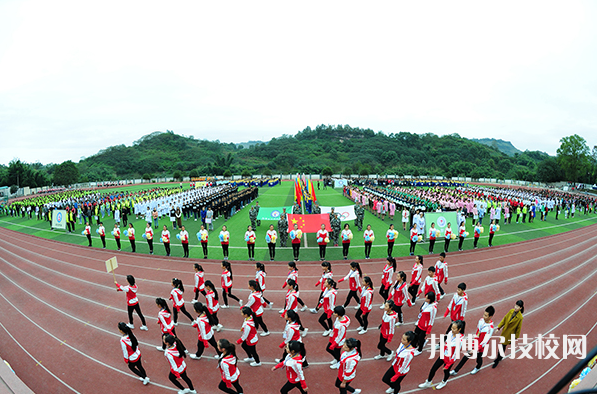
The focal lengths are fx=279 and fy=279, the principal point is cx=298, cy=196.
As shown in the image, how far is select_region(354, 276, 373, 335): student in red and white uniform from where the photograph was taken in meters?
6.72

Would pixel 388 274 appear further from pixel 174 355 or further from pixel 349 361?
pixel 174 355

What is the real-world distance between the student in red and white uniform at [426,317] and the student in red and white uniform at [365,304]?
1.16 m

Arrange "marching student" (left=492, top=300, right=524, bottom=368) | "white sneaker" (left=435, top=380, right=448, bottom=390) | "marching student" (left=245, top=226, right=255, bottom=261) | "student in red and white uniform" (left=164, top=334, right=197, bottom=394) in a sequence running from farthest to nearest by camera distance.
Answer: "marching student" (left=245, top=226, right=255, bottom=261) < "marching student" (left=492, top=300, right=524, bottom=368) < "white sneaker" (left=435, top=380, right=448, bottom=390) < "student in red and white uniform" (left=164, top=334, right=197, bottom=394)

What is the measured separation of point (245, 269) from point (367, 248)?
18.0 feet

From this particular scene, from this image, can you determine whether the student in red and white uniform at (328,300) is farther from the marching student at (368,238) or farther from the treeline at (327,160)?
the treeline at (327,160)

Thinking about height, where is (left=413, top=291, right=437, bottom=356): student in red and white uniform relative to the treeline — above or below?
below

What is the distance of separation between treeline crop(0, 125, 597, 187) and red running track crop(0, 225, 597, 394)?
44.8 meters

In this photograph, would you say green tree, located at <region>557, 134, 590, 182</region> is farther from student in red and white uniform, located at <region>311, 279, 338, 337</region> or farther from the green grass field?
student in red and white uniform, located at <region>311, 279, 338, 337</region>

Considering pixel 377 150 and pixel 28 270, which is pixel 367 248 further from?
pixel 377 150

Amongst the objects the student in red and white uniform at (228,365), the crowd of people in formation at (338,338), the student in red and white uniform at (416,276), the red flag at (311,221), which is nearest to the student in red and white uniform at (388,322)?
the crowd of people in formation at (338,338)

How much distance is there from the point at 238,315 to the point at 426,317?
5.17 metres


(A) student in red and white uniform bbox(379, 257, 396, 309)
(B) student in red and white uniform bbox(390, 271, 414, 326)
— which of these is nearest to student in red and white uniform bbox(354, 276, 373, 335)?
(B) student in red and white uniform bbox(390, 271, 414, 326)

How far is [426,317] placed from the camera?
6.24 meters

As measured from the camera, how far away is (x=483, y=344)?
5.84m
